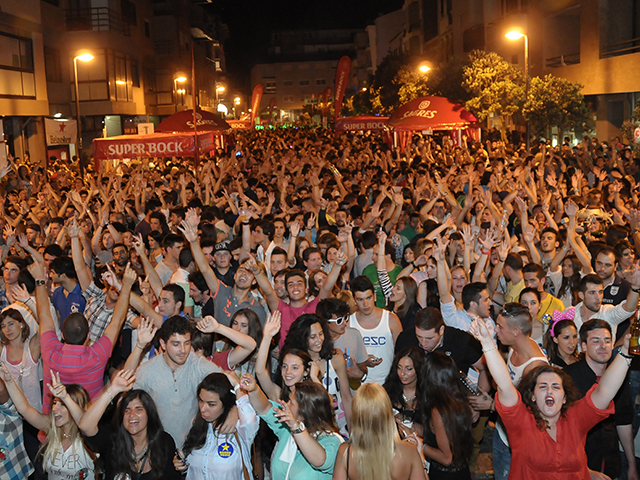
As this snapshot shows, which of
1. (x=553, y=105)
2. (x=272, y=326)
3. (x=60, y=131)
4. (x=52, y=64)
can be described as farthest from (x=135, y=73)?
(x=272, y=326)

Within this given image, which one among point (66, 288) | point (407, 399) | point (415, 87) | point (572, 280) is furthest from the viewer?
point (415, 87)

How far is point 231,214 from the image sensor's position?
1144cm

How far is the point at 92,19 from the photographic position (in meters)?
35.3

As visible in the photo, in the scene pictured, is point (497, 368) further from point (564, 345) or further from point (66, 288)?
point (66, 288)

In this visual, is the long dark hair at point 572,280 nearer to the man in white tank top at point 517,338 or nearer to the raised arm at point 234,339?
the man in white tank top at point 517,338

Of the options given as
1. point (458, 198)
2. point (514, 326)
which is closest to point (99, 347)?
point (514, 326)

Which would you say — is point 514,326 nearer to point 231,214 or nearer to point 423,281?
point 423,281

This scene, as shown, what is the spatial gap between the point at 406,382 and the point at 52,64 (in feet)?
105

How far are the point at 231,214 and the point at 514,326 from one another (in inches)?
276

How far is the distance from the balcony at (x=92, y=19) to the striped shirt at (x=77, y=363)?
32.0 metres

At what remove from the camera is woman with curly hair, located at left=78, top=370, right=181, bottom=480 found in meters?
4.69

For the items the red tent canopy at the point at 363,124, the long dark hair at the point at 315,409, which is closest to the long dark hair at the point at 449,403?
the long dark hair at the point at 315,409

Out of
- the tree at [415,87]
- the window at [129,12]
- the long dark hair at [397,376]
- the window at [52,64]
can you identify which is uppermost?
the window at [129,12]

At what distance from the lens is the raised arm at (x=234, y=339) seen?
5.16 meters
